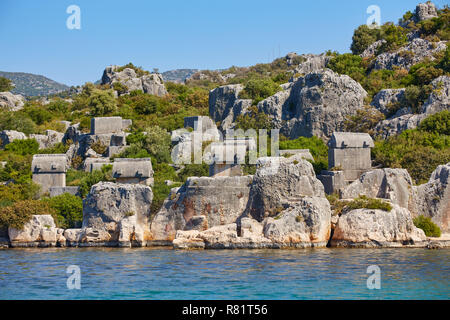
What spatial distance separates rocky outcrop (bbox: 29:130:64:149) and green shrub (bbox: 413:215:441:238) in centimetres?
2875

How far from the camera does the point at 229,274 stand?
65.4 feet

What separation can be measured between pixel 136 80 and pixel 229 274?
44.2 m

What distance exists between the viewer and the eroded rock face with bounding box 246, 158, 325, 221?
2688cm

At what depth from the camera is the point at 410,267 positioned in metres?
20.8

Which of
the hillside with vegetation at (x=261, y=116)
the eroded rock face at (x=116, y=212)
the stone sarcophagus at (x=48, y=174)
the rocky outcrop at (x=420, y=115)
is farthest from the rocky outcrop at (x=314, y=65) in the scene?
the eroded rock face at (x=116, y=212)

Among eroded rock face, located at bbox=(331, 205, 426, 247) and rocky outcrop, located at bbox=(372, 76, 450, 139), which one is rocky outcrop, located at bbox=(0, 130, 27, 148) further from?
eroded rock face, located at bbox=(331, 205, 426, 247)

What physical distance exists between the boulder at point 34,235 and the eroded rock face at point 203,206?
14.6 feet

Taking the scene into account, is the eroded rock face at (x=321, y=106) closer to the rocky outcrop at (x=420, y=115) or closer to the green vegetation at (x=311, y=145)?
the green vegetation at (x=311, y=145)

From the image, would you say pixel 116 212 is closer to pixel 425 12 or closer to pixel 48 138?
pixel 48 138

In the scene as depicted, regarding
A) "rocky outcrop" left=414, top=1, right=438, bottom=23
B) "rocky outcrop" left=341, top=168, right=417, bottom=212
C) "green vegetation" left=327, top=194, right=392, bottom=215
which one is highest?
"rocky outcrop" left=414, top=1, right=438, bottom=23

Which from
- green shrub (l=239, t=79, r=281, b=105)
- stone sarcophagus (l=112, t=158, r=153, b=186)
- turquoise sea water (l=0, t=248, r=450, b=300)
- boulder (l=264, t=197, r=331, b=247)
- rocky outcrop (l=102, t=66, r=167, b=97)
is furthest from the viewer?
rocky outcrop (l=102, t=66, r=167, b=97)

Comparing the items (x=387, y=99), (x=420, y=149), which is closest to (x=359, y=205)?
(x=420, y=149)

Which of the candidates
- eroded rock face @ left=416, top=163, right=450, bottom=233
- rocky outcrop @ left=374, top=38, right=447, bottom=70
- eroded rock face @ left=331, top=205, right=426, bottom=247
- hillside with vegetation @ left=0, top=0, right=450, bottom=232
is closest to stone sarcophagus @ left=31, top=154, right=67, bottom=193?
hillside with vegetation @ left=0, top=0, right=450, bottom=232

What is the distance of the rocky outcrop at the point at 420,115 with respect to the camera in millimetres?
37625
